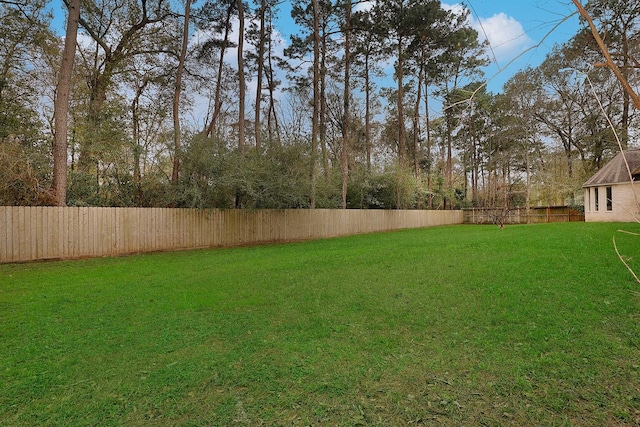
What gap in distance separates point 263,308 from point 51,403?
2.22 meters

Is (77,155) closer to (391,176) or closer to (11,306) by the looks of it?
(11,306)

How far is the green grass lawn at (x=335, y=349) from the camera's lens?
2152mm

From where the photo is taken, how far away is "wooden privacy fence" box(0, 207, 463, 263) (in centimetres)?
775

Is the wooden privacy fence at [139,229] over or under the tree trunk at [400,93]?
under

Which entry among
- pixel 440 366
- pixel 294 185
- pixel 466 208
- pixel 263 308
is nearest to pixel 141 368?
pixel 263 308

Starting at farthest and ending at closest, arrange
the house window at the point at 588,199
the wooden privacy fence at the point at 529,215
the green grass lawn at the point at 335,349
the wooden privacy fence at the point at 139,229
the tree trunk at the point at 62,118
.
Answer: the wooden privacy fence at the point at 529,215
the house window at the point at 588,199
the tree trunk at the point at 62,118
the wooden privacy fence at the point at 139,229
the green grass lawn at the point at 335,349

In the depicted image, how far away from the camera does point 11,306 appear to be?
14.0ft

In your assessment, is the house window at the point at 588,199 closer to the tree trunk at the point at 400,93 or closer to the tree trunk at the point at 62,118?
the tree trunk at the point at 400,93

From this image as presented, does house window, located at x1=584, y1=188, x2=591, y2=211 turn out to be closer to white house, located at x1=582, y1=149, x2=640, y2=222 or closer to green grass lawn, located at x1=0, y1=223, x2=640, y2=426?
white house, located at x1=582, y1=149, x2=640, y2=222

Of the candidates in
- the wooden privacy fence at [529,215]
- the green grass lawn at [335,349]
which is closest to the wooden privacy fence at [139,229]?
the green grass lawn at [335,349]

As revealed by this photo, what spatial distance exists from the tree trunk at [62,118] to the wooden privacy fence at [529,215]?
65.1 feet

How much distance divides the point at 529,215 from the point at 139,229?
23.1m

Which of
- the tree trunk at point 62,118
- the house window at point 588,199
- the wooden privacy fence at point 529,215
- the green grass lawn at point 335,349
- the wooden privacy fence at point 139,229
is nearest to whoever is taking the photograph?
the green grass lawn at point 335,349

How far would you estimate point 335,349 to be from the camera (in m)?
2.98
